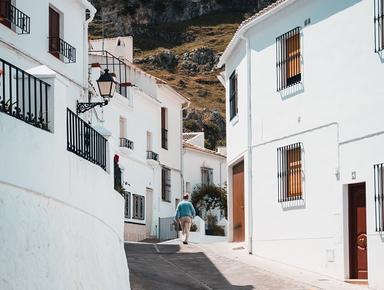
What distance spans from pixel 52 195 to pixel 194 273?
346 inches

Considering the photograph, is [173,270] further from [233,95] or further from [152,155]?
[152,155]

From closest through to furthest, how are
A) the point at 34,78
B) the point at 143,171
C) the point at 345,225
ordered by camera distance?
the point at 34,78, the point at 345,225, the point at 143,171

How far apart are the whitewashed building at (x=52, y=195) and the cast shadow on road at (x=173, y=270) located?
170 centimetres

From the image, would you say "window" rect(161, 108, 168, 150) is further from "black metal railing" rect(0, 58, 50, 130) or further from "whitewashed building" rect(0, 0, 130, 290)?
"black metal railing" rect(0, 58, 50, 130)

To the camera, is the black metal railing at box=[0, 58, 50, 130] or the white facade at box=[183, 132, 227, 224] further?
the white facade at box=[183, 132, 227, 224]

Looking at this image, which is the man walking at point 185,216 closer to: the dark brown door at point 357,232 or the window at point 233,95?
the window at point 233,95

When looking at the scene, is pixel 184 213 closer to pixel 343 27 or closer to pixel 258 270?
pixel 258 270

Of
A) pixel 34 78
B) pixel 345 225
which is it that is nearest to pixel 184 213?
pixel 345 225

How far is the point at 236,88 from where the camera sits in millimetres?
26641

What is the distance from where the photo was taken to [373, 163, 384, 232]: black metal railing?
717 inches

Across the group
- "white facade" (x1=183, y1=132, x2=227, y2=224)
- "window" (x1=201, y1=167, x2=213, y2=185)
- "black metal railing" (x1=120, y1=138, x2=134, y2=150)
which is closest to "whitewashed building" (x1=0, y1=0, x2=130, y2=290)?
"black metal railing" (x1=120, y1=138, x2=134, y2=150)

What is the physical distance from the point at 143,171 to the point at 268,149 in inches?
699

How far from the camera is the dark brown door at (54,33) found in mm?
26438

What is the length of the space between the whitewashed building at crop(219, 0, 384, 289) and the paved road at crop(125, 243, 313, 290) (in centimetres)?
150
